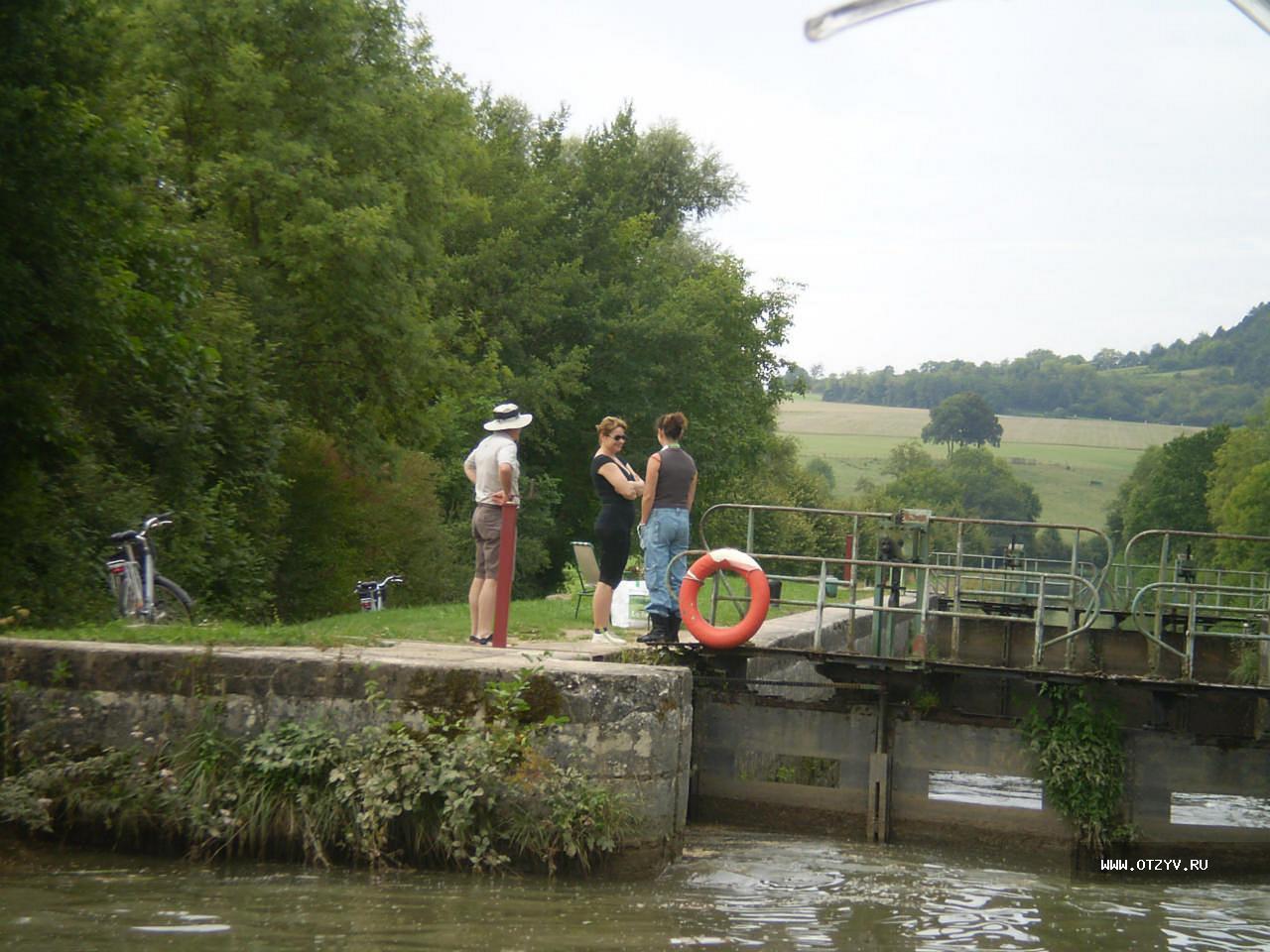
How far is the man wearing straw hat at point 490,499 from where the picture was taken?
1138 cm

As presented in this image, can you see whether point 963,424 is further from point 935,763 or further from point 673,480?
point 673,480

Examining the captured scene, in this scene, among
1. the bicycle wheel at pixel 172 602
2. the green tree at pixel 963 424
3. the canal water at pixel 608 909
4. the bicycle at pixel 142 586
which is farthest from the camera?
the green tree at pixel 963 424

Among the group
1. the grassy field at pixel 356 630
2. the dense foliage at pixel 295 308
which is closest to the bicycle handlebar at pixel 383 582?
the dense foliage at pixel 295 308

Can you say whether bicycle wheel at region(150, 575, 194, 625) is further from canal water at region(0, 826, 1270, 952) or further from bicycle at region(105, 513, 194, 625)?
canal water at region(0, 826, 1270, 952)

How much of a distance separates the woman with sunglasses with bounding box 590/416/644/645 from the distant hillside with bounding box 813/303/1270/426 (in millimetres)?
130285

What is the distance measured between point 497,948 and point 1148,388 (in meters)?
156

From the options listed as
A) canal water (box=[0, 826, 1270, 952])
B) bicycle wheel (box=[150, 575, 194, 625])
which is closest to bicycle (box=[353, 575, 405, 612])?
bicycle wheel (box=[150, 575, 194, 625])

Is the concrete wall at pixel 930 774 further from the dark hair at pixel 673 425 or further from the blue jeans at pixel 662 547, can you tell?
the dark hair at pixel 673 425

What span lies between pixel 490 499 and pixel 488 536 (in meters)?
0.27

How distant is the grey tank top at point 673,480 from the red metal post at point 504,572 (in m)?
1.44

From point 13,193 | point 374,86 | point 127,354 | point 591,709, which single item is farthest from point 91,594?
point 374,86

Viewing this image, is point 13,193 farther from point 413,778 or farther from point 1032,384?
point 1032,384

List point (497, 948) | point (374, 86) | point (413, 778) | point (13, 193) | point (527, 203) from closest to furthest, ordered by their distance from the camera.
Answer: point (497, 948)
point (413, 778)
point (13, 193)
point (374, 86)
point (527, 203)

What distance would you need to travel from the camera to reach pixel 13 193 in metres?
14.4
